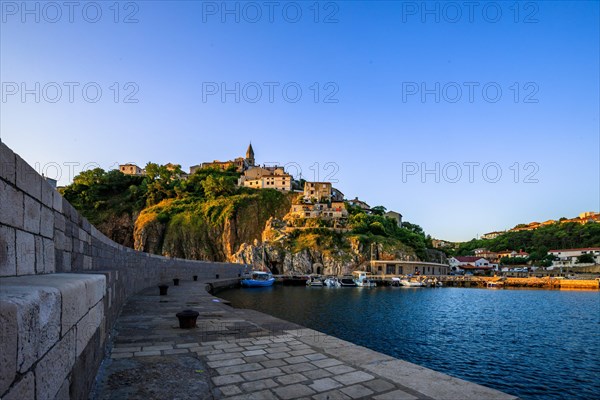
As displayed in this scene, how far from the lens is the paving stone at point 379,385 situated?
4.82 m

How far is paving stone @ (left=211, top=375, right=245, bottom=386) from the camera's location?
5023 millimetres

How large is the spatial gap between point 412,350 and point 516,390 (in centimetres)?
479

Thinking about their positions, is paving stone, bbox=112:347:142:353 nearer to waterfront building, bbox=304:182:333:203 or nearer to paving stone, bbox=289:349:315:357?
paving stone, bbox=289:349:315:357

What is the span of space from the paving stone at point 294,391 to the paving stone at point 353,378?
0.63 meters

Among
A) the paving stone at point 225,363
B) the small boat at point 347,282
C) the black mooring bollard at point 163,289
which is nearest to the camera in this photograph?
the paving stone at point 225,363

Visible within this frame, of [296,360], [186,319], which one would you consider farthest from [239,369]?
[186,319]

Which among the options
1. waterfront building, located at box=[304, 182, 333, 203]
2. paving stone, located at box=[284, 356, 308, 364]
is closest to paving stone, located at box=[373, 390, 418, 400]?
paving stone, located at box=[284, 356, 308, 364]

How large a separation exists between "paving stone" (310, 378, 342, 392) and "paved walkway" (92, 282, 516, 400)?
0.01 m

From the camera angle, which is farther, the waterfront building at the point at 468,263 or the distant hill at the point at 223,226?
the waterfront building at the point at 468,263

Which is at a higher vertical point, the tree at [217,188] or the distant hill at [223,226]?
the tree at [217,188]

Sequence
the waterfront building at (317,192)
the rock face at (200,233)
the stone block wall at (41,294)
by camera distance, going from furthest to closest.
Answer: the waterfront building at (317,192) → the rock face at (200,233) → the stone block wall at (41,294)

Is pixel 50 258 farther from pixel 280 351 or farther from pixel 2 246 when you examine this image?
pixel 280 351

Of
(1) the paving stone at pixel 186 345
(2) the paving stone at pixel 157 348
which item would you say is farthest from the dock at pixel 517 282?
(2) the paving stone at pixel 157 348

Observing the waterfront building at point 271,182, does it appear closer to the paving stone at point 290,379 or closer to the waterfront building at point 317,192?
the waterfront building at point 317,192
